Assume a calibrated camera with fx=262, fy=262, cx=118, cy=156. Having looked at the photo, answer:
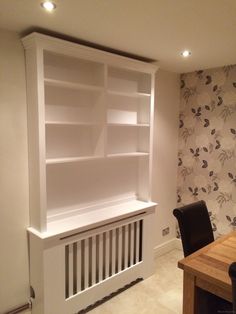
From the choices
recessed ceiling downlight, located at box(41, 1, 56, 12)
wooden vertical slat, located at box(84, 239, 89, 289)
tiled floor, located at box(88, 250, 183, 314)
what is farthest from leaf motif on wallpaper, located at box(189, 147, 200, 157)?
recessed ceiling downlight, located at box(41, 1, 56, 12)

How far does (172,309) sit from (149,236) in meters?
0.74

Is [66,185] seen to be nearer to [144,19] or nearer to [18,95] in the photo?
[18,95]

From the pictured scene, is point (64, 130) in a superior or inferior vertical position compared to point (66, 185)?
superior

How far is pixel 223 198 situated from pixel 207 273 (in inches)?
69.7

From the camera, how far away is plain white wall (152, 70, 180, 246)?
321cm

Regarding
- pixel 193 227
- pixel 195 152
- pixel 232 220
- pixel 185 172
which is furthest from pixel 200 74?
pixel 193 227

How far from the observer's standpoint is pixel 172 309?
7.75 feet

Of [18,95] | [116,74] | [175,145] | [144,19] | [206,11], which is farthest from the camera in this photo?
[175,145]

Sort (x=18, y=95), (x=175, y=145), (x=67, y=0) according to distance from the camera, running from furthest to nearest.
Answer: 1. (x=175, y=145)
2. (x=18, y=95)
3. (x=67, y=0)

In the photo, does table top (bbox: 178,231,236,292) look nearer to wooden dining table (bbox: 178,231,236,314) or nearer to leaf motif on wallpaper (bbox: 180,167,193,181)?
wooden dining table (bbox: 178,231,236,314)

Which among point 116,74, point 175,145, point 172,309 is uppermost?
point 116,74

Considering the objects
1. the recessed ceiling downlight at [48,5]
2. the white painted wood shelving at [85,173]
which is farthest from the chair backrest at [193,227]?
the recessed ceiling downlight at [48,5]

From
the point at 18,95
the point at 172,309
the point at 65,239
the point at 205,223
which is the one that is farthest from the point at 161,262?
the point at 18,95

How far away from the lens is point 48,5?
1551 millimetres
